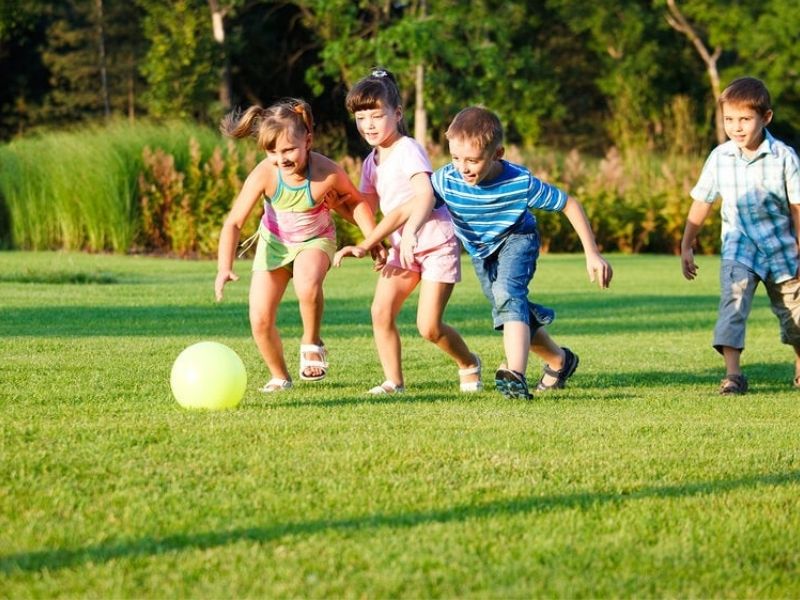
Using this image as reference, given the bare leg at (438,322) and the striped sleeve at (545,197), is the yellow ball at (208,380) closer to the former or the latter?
the bare leg at (438,322)

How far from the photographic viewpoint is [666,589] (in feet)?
12.1

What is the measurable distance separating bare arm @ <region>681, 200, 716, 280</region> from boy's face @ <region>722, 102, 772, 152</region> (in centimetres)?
42

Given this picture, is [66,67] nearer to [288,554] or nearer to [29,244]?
[29,244]

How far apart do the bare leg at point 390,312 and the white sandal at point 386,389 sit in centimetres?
2

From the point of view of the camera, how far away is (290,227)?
7516 millimetres

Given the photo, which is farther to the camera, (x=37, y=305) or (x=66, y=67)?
(x=66, y=67)

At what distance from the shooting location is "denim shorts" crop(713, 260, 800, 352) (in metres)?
8.13

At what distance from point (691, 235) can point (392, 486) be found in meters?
4.06

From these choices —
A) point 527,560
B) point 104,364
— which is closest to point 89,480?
point 527,560

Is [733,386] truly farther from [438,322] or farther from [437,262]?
[437,262]

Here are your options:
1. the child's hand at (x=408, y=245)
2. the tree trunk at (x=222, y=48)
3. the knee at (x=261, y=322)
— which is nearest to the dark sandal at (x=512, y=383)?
the child's hand at (x=408, y=245)

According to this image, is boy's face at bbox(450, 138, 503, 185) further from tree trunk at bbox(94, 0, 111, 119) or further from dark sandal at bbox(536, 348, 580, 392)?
tree trunk at bbox(94, 0, 111, 119)

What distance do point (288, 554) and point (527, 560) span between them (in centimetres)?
68

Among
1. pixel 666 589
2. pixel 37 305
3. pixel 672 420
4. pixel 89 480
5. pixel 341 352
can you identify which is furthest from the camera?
pixel 37 305
